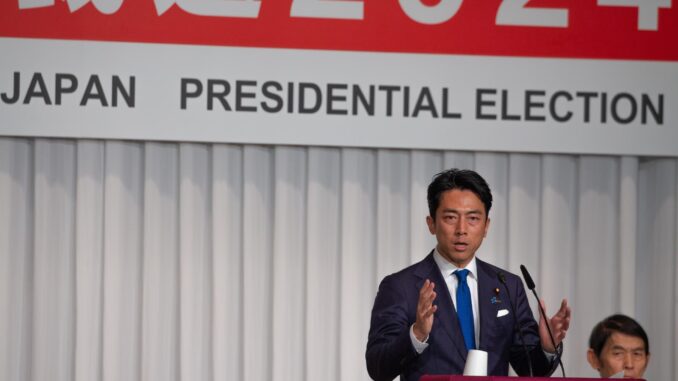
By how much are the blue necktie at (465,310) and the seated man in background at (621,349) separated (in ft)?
2.82

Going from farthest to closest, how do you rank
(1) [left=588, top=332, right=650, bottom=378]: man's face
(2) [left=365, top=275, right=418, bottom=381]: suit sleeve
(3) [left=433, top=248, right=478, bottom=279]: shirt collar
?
(1) [left=588, top=332, right=650, bottom=378]: man's face < (3) [left=433, top=248, right=478, bottom=279]: shirt collar < (2) [left=365, top=275, right=418, bottom=381]: suit sleeve

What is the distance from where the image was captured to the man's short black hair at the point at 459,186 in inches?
120

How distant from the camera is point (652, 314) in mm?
4711

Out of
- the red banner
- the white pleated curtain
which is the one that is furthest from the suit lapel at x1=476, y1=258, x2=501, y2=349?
the red banner

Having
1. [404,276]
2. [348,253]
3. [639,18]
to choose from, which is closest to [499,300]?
[404,276]

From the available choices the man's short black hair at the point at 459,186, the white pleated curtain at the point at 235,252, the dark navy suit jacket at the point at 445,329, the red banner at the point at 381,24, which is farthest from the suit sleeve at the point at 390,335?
the red banner at the point at 381,24

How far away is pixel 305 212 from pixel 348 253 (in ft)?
0.83

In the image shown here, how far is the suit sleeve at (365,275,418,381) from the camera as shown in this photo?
276cm

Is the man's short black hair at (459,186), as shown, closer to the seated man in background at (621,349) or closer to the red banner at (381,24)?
the seated man in background at (621,349)

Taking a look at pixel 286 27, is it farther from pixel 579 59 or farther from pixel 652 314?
pixel 652 314

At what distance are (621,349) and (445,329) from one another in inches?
40.0

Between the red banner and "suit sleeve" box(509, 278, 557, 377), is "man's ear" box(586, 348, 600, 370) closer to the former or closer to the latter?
"suit sleeve" box(509, 278, 557, 377)

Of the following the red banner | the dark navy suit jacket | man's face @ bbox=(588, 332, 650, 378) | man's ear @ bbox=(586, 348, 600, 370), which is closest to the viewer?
the dark navy suit jacket

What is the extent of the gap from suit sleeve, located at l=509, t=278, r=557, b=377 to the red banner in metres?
1.70
